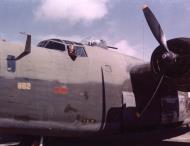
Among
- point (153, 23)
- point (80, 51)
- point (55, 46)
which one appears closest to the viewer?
point (55, 46)

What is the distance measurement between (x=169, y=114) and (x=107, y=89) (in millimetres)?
3764

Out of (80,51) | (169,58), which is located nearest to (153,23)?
(169,58)

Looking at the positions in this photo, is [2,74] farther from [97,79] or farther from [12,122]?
[97,79]

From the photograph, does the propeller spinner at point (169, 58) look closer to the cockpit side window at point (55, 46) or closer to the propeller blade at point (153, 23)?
the propeller blade at point (153, 23)

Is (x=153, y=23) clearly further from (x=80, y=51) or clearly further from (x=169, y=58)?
(x=80, y=51)

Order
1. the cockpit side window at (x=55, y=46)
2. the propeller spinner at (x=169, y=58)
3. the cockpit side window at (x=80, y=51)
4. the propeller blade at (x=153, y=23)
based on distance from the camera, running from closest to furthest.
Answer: the cockpit side window at (x=55, y=46) < the cockpit side window at (x=80, y=51) < the propeller spinner at (x=169, y=58) < the propeller blade at (x=153, y=23)

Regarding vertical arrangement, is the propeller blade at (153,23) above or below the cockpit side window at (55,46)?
above

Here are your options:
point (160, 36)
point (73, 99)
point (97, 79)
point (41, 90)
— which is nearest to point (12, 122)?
point (41, 90)

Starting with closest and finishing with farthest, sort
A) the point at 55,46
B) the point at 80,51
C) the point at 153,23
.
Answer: the point at 55,46 → the point at 80,51 → the point at 153,23

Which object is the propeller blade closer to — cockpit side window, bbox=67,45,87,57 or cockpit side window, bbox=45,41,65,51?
cockpit side window, bbox=67,45,87,57

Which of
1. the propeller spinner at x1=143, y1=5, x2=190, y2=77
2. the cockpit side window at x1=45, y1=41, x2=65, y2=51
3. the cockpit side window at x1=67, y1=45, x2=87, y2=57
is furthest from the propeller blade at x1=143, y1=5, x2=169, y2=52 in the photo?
the cockpit side window at x1=45, y1=41, x2=65, y2=51

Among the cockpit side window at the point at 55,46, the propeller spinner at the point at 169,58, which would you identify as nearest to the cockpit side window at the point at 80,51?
the cockpit side window at the point at 55,46

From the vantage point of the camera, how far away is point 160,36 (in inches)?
517

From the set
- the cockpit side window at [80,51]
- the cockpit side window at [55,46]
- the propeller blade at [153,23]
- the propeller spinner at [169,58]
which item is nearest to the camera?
the cockpit side window at [55,46]
